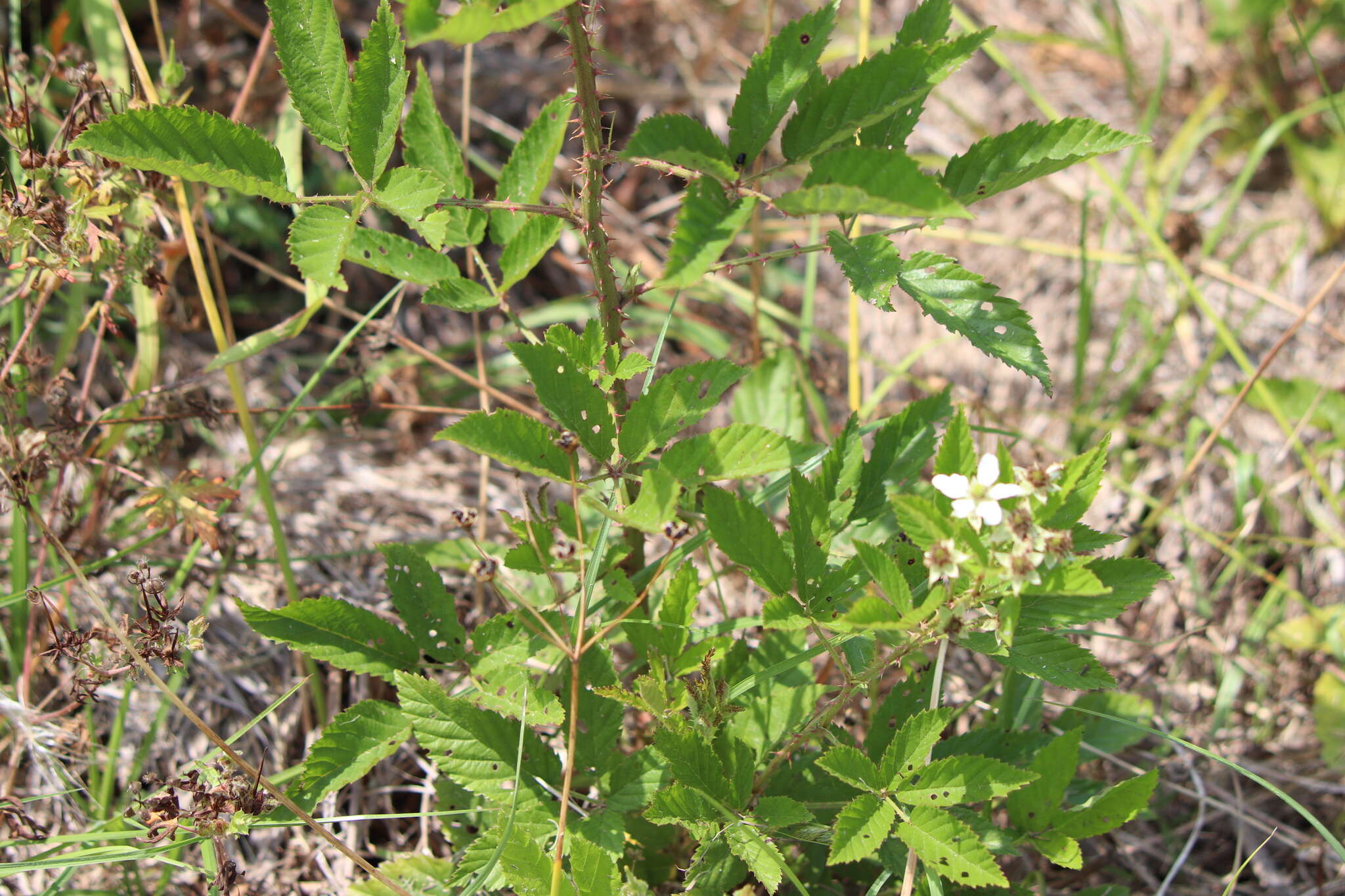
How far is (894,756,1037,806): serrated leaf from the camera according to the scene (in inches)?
53.9

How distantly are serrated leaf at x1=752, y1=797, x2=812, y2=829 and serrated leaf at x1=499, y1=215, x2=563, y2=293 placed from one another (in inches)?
35.5

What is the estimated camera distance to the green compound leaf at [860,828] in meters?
1.33

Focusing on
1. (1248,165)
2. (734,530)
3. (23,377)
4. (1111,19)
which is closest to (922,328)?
(1248,165)

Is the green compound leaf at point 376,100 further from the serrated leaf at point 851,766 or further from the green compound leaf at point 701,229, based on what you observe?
the serrated leaf at point 851,766

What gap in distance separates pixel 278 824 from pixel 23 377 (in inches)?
41.7

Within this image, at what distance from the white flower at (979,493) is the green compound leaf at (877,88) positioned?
476 millimetres

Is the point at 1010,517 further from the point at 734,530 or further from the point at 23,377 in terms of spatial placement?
the point at 23,377

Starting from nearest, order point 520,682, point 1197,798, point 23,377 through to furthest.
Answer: point 520,682, point 23,377, point 1197,798

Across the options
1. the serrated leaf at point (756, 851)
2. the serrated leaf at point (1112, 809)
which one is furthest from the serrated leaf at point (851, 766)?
the serrated leaf at point (1112, 809)

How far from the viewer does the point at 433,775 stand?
1.93 m

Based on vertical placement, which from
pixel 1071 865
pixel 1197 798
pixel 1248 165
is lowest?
pixel 1197 798

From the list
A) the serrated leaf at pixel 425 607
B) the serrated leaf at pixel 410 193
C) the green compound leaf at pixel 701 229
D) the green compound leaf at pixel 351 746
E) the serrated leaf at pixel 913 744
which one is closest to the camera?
the green compound leaf at pixel 701 229

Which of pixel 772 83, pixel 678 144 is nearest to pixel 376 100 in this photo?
pixel 678 144

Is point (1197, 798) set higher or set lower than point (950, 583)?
lower
